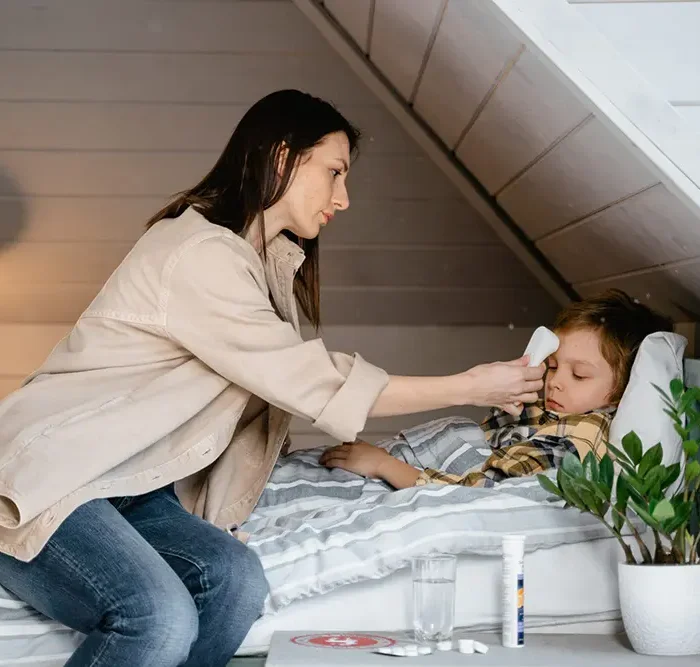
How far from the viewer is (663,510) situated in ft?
4.49

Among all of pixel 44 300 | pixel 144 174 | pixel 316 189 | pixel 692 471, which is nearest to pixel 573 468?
pixel 692 471

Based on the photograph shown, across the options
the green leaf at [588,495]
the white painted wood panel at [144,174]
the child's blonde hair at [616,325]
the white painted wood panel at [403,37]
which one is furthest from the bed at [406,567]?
the white painted wood panel at [144,174]

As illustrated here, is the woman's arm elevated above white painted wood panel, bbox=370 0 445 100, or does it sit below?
below

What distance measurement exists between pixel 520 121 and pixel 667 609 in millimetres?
911

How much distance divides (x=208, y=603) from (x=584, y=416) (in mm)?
778

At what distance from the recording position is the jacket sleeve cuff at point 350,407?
4.87ft

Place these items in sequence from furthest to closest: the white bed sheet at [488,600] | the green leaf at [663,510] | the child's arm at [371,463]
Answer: the child's arm at [371,463] → the white bed sheet at [488,600] → the green leaf at [663,510]

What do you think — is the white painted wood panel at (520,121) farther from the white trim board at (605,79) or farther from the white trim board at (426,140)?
the white trim board at (426,140)

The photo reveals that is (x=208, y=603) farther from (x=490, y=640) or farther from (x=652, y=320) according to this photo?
(x=652, y=320)

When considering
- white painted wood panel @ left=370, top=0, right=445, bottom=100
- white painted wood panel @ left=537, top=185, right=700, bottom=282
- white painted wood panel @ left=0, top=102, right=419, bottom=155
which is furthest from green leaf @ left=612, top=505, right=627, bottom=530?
white painted wood panel @ left=0, top=102, right=419, bottom=155

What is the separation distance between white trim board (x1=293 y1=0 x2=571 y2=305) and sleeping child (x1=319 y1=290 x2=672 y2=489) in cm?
88

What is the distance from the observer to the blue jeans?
1.27m

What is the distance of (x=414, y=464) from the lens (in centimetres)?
195

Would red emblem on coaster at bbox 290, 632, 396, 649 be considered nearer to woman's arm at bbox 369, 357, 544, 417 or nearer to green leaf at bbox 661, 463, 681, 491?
woman's arm at bbox 369, 357, 544, 417
